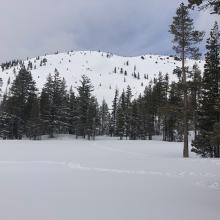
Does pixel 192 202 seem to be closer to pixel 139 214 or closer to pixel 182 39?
pixel 139 214

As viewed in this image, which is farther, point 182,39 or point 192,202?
point 182,39

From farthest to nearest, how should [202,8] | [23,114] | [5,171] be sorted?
1. [23,114]
2. [5,171]
3. [202,8]

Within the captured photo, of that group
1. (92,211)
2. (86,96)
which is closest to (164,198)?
(92,211)

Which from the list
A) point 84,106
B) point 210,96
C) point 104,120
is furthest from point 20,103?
point 104,120

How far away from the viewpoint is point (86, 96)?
71625 millimetres

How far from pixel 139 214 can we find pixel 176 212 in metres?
1.04

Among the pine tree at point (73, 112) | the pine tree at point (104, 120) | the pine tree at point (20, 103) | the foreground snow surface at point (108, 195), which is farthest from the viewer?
the pine tree at point (104, 120)

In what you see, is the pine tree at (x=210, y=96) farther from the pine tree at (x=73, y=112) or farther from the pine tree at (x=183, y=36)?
the pine tree at (x=73, y=112)

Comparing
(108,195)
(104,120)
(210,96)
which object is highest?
(104,120)

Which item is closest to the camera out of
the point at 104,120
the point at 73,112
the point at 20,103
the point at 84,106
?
the point at 20,103

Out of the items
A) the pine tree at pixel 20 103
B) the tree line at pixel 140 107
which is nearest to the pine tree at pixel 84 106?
the tree line at pixel 140 107

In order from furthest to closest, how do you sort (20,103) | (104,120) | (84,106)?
(104,120) → (84,106) → (20,103)

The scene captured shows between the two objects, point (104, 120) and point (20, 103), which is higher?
point (104, 120)

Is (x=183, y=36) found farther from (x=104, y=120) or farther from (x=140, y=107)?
(x=104, y=120)
